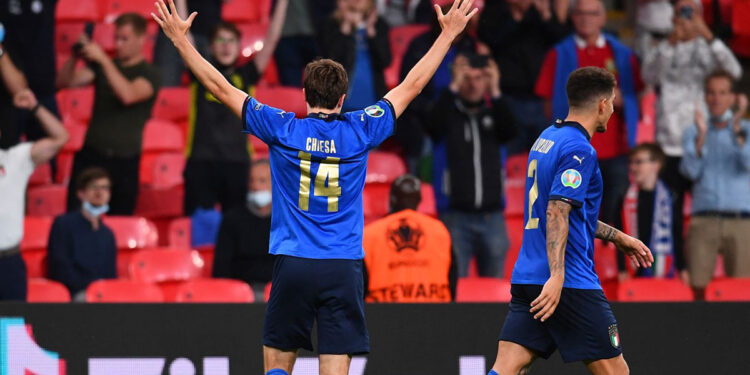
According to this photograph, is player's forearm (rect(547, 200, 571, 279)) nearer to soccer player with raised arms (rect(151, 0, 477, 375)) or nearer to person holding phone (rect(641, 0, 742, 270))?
soccer player with raised arms (rect(151, 0, 477, 375))

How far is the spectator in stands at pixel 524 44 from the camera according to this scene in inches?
410

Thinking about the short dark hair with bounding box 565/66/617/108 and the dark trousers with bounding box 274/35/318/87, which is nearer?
the short dark hair with bounding box 565/66/617/108

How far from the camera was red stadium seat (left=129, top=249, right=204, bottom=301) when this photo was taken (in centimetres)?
880

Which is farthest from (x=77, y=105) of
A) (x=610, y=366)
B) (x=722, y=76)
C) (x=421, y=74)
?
(x=610, y=366)

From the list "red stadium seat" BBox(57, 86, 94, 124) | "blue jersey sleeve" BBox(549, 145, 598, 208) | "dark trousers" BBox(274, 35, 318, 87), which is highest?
"dark trousers" BBox(274, 35, 318, 87)

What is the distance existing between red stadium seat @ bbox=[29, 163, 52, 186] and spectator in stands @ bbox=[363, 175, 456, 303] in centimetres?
400

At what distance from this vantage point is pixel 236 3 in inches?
459

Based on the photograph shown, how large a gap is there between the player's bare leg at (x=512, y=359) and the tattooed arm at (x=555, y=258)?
0.29m

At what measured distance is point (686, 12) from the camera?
9867 millimetres

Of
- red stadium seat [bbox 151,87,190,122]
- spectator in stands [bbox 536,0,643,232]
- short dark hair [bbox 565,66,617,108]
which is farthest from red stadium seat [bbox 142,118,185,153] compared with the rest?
short dark hair [bbox 565,66,617,108]

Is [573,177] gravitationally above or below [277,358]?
above

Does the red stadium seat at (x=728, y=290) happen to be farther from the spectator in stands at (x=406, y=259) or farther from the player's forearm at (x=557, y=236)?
the player's forearm at (x=557, y=236)

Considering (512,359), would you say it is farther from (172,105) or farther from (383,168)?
(172,105)

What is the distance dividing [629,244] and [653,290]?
338 centimetres
